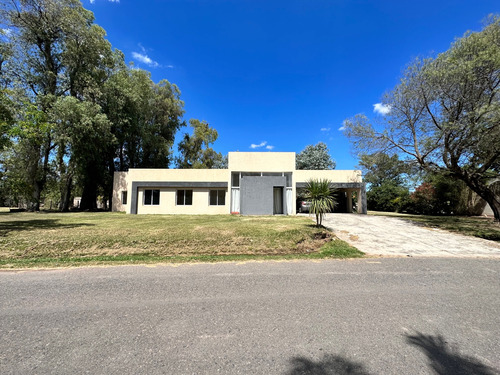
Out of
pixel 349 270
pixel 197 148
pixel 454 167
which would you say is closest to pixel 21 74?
pixel 197 148

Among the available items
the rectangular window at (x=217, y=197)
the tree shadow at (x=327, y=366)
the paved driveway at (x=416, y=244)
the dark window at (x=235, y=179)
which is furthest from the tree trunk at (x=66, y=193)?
the tree shadow at (x=327, y=366)

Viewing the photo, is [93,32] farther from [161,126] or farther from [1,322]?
[1,322]

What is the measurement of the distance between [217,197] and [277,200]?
5332 mm

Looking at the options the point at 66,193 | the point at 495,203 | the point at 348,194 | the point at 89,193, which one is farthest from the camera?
the point at 89,193

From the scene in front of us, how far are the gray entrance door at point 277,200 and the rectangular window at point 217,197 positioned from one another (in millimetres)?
4485

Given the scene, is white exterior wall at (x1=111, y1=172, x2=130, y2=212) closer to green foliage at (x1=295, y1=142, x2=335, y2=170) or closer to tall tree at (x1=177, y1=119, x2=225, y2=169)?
tall tree at (x1=177, y1=119, x2=225, y2=169)

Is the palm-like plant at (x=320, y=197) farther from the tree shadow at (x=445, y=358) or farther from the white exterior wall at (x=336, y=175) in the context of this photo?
the white exterior wall at (x=336, y=175)

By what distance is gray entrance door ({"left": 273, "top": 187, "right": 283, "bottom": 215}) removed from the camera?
19.0 meters

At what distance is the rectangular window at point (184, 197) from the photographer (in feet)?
66.7

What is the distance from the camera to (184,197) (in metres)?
20.4

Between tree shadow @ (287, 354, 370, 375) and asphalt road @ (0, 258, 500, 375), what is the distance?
12 millimetres

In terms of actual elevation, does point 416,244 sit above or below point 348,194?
below

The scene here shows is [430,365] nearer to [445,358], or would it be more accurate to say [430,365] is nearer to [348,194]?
[445,358]

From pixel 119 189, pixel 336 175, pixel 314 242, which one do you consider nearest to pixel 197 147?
pixel 119 189
